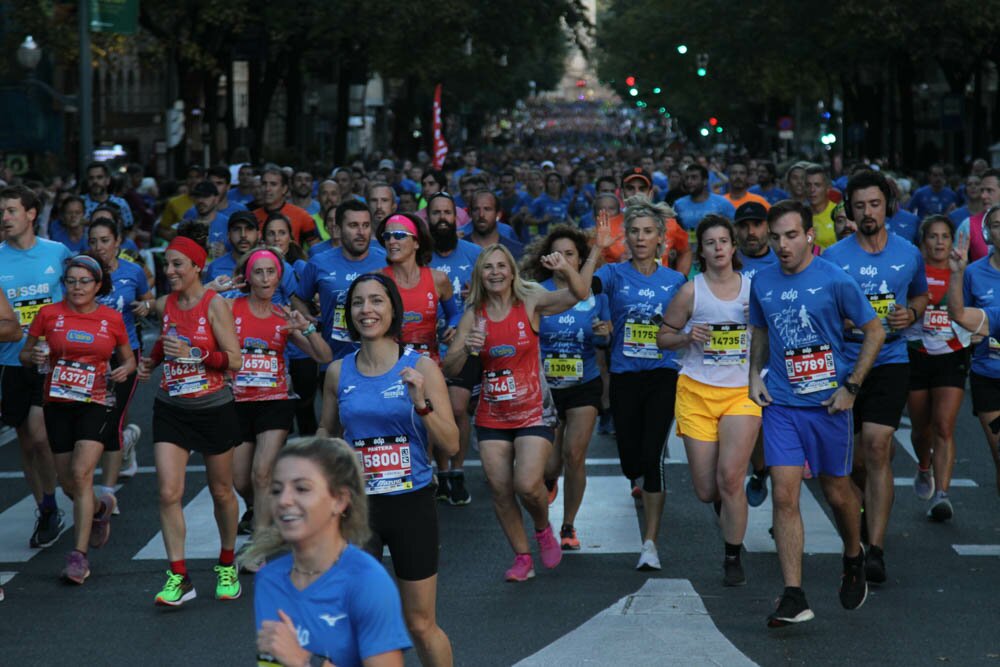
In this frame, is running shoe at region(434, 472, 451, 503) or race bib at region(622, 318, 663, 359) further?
running shoe at region(434, 472, 451, 503)

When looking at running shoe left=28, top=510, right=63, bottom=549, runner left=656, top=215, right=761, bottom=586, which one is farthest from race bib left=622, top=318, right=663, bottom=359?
running shoe left=28, top=510, right=63, bottom=549

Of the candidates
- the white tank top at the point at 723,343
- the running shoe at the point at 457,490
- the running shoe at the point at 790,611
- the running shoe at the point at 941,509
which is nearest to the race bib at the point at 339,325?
the running shoe at the point at 457,490

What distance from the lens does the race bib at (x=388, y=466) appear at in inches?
260

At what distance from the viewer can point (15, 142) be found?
32.9 metres

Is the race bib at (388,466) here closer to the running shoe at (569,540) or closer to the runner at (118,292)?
the running shoe at (569,540)

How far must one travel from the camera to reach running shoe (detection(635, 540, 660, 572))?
9289 mm

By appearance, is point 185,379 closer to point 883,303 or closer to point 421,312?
point 421,312

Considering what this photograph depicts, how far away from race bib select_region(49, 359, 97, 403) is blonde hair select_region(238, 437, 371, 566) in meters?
4.88

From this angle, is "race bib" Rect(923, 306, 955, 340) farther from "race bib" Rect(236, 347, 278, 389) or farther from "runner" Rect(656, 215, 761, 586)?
"race bib" Rect(236, 347, 278, 389)

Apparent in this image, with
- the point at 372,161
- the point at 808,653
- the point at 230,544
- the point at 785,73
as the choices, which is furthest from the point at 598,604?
the point at 785,73

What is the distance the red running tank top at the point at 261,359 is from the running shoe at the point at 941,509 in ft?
12.7

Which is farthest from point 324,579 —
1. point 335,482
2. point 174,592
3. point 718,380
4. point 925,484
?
point 925,484

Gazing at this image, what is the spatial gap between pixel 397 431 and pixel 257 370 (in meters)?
3.00

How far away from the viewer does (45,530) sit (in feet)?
33.8
